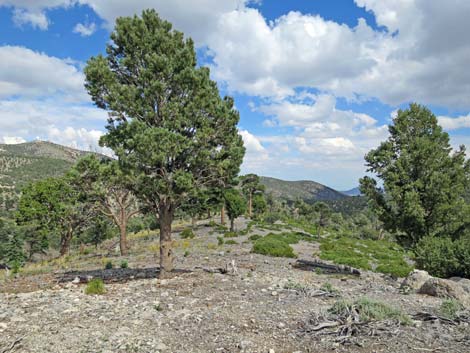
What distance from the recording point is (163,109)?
1277cm

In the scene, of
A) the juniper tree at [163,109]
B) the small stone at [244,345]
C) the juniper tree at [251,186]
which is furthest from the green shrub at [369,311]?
the juniper tree at [251,186]

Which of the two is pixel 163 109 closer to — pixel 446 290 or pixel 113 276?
pixel 113 276

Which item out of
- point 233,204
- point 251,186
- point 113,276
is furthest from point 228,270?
point 251,186

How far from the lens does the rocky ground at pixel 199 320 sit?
23.0 ft

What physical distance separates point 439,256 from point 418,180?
12.4 feet

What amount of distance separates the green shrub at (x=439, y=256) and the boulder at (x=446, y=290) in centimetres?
408

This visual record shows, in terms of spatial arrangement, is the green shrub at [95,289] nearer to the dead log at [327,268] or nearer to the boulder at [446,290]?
the dead log at [327,268]

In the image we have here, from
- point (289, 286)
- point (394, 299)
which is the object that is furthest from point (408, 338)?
point (289, 286)

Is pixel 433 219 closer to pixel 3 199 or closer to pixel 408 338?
pixel 408 338

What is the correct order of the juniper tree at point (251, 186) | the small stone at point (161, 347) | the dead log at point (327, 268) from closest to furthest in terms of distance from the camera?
the small stone at point (161, 347), the dead log at point (327, 268), the juniper tree at point (251, 186)

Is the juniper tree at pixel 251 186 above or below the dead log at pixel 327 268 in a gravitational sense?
above

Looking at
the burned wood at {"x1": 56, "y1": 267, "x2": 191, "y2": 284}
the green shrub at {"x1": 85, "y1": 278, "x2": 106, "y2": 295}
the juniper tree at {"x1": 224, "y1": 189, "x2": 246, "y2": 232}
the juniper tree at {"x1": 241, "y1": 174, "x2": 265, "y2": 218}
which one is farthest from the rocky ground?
the juniper tree at {"x1": 241, "y1": 174, "x2": 265, "y2": 218}

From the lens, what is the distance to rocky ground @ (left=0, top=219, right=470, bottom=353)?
7.00m

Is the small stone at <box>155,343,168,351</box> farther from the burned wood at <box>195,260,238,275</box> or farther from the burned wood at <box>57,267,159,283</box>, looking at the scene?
the burned wood at <box>195,260,238,275</box>
